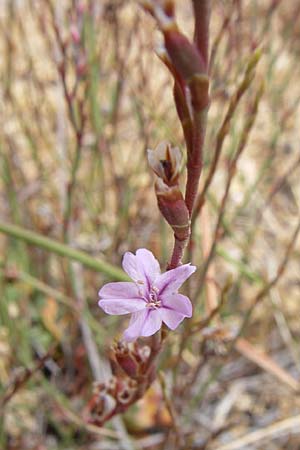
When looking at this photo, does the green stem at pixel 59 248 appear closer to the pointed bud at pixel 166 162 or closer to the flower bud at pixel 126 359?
the flower bud at pixel 126 359

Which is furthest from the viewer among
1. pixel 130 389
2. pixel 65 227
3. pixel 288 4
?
pixel 288 4

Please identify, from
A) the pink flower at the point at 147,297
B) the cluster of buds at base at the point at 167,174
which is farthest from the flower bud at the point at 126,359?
the cluster of buds at base at the point at 167,174

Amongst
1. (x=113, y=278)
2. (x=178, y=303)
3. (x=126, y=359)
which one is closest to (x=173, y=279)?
(x=178, y=303)

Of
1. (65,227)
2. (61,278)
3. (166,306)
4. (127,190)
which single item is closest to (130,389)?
(166,306)

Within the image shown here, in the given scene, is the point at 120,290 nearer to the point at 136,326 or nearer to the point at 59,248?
the point at 136,326

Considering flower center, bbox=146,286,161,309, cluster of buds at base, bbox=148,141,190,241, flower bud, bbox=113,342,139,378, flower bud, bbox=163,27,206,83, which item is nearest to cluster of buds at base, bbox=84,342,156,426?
flower bud, bbox=113,342,139,378

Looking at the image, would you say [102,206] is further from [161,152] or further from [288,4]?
[288,4]

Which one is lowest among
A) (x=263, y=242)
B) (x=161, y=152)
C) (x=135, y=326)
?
(x=263, y=242)
